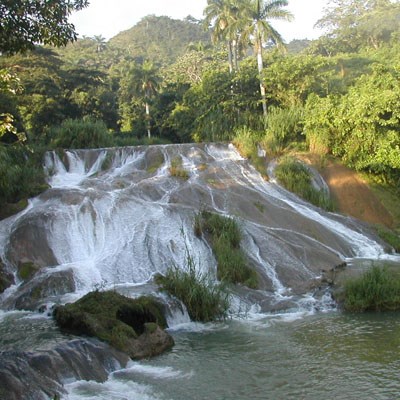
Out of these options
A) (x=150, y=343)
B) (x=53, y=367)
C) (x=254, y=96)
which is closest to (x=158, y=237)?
(x=150, y=343)

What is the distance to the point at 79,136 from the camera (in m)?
26.6

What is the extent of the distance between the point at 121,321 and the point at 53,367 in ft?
A: 7.00

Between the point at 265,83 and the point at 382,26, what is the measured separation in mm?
32503

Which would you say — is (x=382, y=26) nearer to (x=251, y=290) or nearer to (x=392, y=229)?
(x=392, y=229)

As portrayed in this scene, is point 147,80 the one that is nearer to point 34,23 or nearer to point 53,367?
point 34,23

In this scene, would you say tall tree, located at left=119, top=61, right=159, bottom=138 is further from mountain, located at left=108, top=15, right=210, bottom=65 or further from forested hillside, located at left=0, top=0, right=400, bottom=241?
mountain, located at left=108, top=15, right=210, bottom=65

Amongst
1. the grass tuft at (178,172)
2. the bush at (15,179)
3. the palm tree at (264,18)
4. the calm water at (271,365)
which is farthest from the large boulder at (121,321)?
the palm tree at (264,18)

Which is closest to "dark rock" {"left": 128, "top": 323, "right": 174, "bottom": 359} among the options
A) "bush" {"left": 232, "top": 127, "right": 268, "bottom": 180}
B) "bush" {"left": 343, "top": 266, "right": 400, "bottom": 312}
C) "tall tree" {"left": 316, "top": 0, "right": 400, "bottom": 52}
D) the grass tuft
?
"bush" {"left": 343, "top": 266, "right": 400, "bottom": 312}

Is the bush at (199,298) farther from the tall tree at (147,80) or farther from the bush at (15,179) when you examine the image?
the tall tree at (147,80)

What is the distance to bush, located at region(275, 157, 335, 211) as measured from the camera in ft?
71.6

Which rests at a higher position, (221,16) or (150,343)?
(221,16)

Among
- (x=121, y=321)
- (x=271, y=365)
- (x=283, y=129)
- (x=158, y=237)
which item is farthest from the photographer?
(x=283, y=129)

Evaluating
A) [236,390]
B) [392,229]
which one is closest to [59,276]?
[236,390]

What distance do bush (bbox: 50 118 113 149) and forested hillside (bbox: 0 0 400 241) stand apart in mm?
53
